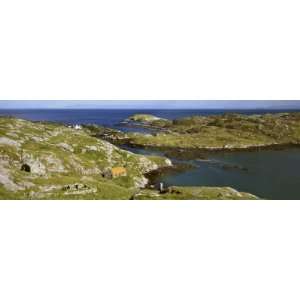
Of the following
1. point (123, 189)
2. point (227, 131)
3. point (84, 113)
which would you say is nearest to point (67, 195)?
point (123, 189)

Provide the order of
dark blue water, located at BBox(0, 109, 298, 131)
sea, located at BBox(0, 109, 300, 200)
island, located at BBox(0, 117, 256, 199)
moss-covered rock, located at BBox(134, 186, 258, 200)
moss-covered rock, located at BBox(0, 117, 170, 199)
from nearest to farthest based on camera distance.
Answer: moss-covered rock, located at BBox(0, 117, 170, 199), island, located at BBox(0, 117, 256, 199), moss-covered rock, located at BBox(134, 186, 258, 200), sea, located at BBox(0, 109, 300, 200), dark blue water, located at BBox(0, 109, 298, 131)

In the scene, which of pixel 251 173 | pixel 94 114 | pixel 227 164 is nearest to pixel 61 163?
pixel 94 114

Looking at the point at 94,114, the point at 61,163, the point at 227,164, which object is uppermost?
the point at 94,114

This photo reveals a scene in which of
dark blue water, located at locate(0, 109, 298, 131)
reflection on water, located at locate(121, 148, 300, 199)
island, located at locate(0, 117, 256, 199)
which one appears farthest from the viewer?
dark blue water, located at locate(0, 109, 298, 131)

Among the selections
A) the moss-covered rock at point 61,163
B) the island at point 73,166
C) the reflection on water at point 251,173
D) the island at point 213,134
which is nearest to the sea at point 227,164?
the reflection on water at point 251,173

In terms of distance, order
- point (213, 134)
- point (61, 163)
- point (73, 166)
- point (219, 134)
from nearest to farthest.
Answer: point (61, 163)
point (73, 166)
point (213, 134)
point (219, 134)

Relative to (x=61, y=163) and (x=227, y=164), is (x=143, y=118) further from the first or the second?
(x=61, y=163)

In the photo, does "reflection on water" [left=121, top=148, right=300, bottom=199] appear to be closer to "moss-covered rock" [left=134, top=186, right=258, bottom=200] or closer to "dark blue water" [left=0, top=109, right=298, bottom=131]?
"moss-covered rock" [left=134, top=186, right=258, bottom=200]

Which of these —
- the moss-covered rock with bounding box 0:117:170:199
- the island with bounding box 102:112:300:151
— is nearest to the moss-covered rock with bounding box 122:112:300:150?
the island with bounding box 102:112:300:151

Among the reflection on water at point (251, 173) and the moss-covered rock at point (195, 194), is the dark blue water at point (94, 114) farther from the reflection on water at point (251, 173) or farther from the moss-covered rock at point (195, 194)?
the moss-covered rock at point (195, 194)
